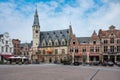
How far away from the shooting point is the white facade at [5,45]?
204 feet

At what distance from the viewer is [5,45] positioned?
63.5 m

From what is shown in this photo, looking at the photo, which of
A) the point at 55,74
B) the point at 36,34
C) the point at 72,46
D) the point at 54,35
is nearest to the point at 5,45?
the point at 36,34

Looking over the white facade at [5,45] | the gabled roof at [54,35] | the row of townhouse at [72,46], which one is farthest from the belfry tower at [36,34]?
the white facade at [5,45]

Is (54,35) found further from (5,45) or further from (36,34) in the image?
(5,45)

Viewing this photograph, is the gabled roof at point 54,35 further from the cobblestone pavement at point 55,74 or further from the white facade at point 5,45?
the cobblestone pavement at point 55,74

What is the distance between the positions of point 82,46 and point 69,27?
9.14 meters

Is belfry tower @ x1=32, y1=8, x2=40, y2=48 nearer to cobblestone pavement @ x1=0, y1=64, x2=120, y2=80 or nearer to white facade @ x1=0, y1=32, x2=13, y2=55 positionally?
white facade @ x1=0, y1=32, x2=13, y2=55

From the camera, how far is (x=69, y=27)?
7031 cm

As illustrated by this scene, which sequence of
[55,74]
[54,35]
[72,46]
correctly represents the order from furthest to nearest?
[54,35] → [72,46] → [55,74]

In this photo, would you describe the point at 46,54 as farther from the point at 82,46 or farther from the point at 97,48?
the point at 97,48

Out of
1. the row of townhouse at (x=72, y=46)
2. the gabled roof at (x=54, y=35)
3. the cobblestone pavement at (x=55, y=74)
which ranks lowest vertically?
the cobblestone pavement at (x=55, y=74)

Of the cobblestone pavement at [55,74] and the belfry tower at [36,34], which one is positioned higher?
the belfry tower at [36,34]

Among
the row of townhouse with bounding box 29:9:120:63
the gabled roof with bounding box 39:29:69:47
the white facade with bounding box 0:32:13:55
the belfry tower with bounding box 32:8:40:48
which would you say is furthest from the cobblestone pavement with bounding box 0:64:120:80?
the belfry tower with bounding box 32:8:40:48

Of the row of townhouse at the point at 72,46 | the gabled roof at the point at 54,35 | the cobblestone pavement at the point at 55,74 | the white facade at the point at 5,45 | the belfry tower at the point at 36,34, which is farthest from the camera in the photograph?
the belfry tower at the point at 36,34
